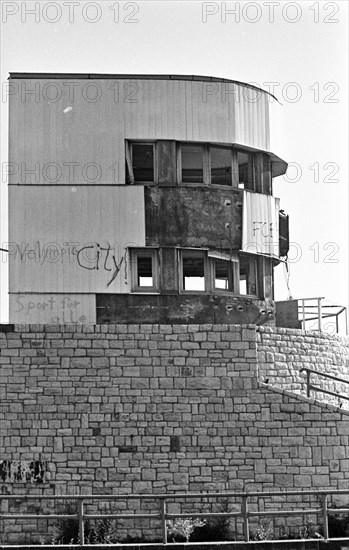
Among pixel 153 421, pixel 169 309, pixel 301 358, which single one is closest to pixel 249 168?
pixel 169 309

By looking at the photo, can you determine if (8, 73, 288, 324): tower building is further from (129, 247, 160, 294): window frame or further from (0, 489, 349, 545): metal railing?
(0, 489, 349, 545): metal railing

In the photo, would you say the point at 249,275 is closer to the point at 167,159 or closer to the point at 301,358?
the point at 301,358

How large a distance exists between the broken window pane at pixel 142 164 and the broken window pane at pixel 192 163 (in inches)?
27.5

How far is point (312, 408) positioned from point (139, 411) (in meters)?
3.17

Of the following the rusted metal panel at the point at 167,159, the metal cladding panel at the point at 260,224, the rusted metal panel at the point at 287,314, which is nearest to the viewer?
the rusted metal panel at the point at 167,159

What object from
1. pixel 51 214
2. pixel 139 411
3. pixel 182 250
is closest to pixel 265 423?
pixel 139 411

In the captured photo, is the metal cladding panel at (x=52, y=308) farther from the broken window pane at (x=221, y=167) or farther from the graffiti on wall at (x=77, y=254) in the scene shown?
the broken window pane at (x=221, y=167)

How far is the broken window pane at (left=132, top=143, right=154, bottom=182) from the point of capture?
26.9 meters

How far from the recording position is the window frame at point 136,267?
2634cm

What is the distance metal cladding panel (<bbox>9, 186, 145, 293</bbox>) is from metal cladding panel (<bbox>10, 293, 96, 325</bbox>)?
0.49ft

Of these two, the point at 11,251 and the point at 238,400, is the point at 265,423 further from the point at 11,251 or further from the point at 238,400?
the point at 11,251

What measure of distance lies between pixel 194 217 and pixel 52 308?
3401 millimetres

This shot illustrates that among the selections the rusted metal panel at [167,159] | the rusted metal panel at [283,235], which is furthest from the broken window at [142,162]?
the rusted metal panel at [283,235]

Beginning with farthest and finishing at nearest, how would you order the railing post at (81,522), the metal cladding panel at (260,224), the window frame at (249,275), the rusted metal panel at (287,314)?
the rusted metal panel at (287,314)
the window frame at (249,275)
the metal cladding panel at (260,224)
the railing post at (81,522)
